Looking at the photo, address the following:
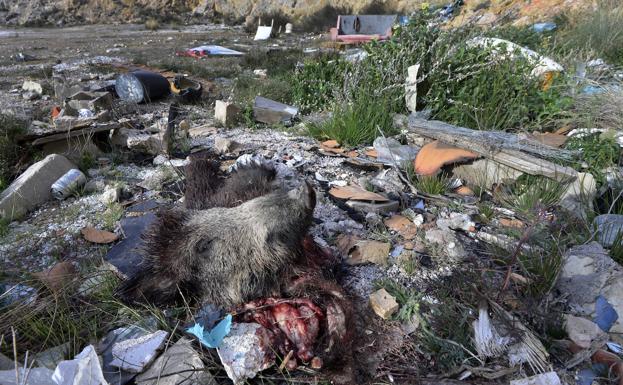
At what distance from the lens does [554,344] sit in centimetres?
174

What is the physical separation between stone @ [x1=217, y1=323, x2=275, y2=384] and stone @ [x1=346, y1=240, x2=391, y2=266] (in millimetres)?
741

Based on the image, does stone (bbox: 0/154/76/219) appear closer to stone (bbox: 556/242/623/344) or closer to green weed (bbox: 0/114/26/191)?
green weed (bbox: 0/114/26/191)

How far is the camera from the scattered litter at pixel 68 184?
315 centimetres

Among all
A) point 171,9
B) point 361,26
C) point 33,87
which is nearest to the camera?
point 33,87

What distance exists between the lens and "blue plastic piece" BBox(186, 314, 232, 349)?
1674 millimetres

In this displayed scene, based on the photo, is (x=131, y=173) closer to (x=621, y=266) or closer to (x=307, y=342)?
(x=307, y=342)

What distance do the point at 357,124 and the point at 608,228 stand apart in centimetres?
213

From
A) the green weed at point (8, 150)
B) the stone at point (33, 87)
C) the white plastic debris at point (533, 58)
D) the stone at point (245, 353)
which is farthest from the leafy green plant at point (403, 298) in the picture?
the stone at point (33, 87)

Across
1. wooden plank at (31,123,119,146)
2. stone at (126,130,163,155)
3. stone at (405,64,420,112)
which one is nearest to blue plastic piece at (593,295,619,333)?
stone at (405,64,420,112)

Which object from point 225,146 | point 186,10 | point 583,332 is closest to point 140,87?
point 225,146

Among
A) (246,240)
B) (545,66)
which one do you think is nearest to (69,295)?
(246,240)

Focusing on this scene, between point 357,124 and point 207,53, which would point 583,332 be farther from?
point 207,53

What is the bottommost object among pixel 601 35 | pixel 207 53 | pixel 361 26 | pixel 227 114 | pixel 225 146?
pixel 225 146

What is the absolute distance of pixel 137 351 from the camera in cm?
169
